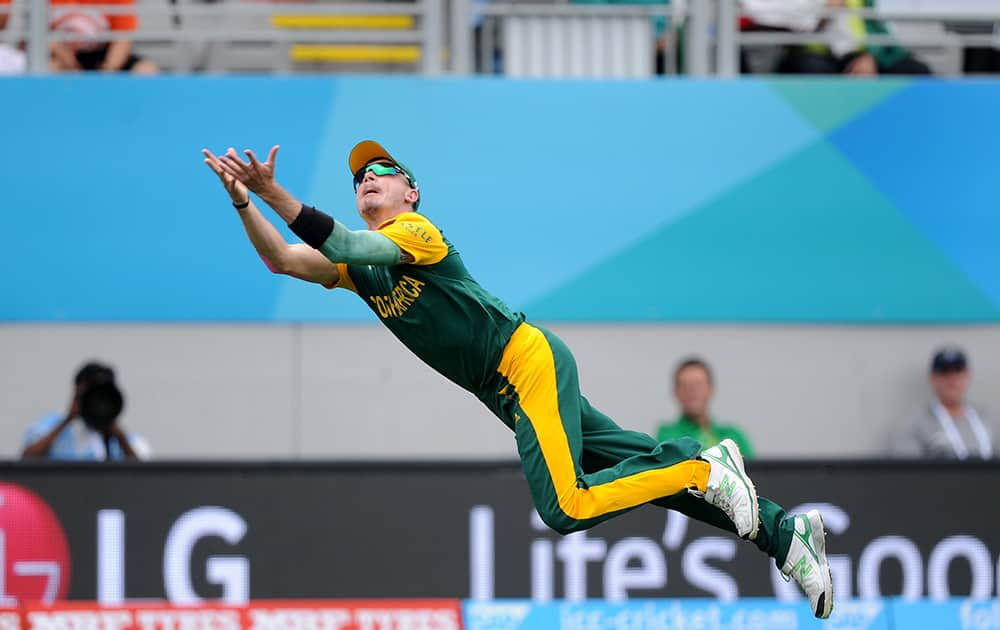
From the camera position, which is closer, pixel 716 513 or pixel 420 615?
pixel 716 513

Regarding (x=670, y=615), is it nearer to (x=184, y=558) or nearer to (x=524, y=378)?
(x=184, y=558)

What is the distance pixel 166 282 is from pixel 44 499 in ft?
7.51

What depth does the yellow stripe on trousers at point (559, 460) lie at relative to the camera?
22.5 feet

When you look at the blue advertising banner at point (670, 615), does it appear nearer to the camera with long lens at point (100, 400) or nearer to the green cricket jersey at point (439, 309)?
the camera with long lens at point (100, 400)

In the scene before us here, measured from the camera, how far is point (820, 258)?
11.7m

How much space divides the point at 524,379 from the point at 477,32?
5.44 metres

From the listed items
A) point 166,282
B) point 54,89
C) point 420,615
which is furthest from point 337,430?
point 54,89

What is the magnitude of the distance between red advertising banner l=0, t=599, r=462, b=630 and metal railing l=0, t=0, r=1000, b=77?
393cm

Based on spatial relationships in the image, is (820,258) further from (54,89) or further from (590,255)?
(54,89)

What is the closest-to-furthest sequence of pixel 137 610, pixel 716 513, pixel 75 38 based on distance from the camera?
pixel 716 513 < pixel 137 610 < pixel 75 38

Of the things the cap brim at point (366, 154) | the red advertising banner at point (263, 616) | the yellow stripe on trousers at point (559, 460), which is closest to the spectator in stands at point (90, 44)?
the red advertising banner at point (263, 616)

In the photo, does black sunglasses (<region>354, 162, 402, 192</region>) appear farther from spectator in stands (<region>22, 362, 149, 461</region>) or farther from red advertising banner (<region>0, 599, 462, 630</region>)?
spectator in stands (<region>22, 362, 149, 461</region>)

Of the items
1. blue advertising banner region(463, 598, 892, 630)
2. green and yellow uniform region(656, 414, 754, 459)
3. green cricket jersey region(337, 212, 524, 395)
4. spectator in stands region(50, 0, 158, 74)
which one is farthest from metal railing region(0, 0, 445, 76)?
green cricket jersey region(337, 212, 524, 395)

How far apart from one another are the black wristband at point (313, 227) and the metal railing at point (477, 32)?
17.5ft
